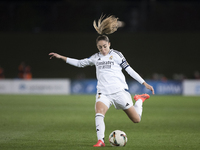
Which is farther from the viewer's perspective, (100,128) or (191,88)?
(191,88)

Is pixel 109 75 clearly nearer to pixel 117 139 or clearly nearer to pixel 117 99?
pixel 117 99

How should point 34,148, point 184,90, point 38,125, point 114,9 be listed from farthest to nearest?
point 114,9
point 184,90
point 38,125
point 34,148

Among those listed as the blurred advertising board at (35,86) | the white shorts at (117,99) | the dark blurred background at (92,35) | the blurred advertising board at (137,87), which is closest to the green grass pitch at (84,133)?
the white shorts at (117,99)

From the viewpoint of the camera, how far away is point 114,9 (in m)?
29.8

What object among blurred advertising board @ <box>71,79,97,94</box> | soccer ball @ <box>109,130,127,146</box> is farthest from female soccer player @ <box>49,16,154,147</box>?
blurred advertising board @ <box>71,79,97,94</box>

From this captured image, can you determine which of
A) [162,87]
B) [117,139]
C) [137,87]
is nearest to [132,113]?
[117,139]

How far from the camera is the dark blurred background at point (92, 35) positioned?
29.8 m

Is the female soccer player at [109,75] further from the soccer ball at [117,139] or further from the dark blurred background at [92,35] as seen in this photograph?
the dark blurred background at [92,35]

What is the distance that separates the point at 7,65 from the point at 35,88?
7.88 metres

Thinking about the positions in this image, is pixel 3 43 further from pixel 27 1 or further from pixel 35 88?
pixel 35 88

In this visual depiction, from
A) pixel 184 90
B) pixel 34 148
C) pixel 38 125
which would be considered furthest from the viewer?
pixel 184 90

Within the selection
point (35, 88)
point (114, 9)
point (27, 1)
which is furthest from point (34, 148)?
point (27, 1)

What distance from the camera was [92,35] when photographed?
102 feet

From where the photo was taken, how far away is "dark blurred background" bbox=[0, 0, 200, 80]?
29.8 metres
